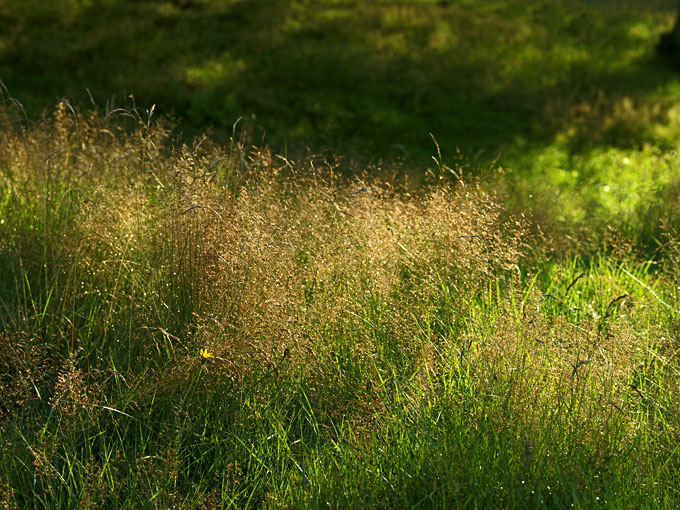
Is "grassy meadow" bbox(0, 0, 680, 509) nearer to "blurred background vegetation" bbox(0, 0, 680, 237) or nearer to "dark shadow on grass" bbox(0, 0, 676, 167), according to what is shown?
"blurred background vegetation" bbox(0, 0, 680, 237)

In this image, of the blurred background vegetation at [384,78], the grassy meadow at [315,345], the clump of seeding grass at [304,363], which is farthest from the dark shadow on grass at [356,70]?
the clump of seeding grass at [304,363]

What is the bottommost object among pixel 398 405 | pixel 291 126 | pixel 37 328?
pixel 291 126

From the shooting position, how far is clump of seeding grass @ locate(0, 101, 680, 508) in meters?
2.24

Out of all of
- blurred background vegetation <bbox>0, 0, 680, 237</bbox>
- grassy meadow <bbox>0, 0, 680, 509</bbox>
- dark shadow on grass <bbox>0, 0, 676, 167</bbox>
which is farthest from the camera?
dark shadow on grass <bbox>0, 0, 676, 167</bbox>

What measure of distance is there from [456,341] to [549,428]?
78 centimetres

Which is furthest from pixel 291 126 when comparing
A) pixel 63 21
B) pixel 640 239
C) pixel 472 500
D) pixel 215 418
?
pixel 472 500

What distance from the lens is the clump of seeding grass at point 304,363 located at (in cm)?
224

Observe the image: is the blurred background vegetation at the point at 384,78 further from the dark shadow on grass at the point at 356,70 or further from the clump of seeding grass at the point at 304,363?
the clump of seeding grass at the point at 304,363

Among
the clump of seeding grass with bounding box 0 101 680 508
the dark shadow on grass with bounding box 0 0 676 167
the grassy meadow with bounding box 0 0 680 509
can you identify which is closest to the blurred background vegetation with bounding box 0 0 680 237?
the dark shadow on grass with bounding box 0 0 676 167

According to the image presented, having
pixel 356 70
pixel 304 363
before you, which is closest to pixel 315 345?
pixel 304 363

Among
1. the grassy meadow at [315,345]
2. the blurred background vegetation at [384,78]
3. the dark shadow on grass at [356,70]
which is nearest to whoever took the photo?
the grassy meadow at [315,345]

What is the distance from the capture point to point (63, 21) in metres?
12.3

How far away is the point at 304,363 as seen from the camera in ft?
9.09

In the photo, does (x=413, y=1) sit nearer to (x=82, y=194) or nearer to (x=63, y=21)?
(x=63, y=21)
